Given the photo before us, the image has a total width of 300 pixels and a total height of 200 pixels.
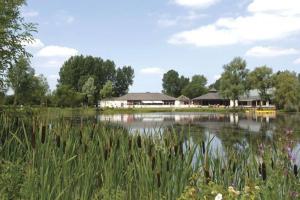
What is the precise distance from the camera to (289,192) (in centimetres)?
465

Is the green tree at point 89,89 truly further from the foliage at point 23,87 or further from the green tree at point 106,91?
the foliage at point 23,87

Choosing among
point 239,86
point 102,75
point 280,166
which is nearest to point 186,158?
point 280,166

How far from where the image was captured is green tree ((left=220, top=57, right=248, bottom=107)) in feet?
367

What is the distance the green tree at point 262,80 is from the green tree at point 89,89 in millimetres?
46173

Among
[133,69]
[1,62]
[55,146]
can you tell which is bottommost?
[55,146]

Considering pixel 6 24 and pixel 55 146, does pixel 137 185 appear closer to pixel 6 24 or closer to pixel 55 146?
pixel 55 146

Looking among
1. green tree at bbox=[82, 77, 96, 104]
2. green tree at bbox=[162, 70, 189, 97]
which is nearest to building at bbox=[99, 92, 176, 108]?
green tree at bbox=[82, 77, 96, 104]

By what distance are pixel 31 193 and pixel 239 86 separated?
358 feet

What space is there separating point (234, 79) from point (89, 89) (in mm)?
42541

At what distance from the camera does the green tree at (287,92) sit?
95062 millimetres

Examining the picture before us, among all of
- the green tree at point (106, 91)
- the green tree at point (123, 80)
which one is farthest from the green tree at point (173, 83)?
the green tree at point (106, 91)

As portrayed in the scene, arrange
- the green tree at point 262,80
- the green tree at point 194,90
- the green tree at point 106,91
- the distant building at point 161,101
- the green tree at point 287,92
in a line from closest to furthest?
the green tree at point 287,92 < the green tree at point 262,80 < the distant building at point 161,101 < the green tree at point 106,91 < the green tree at point 194,90

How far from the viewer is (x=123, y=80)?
150 metres

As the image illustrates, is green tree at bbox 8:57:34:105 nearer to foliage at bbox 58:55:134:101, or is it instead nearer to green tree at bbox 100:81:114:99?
green tree at bbox 100:81:114:99
